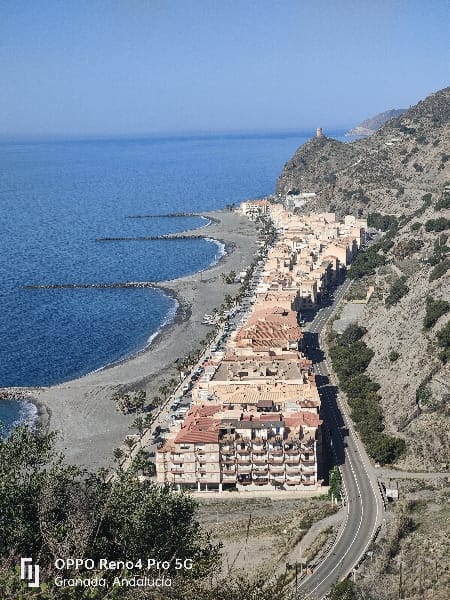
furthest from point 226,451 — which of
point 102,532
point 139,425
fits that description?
point 102,532

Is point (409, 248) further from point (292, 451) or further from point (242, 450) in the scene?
point (242, 450)

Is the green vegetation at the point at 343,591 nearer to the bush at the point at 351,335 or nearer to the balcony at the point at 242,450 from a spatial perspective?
the balcony at the point at 242,450

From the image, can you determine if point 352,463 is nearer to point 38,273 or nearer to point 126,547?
point 126,547

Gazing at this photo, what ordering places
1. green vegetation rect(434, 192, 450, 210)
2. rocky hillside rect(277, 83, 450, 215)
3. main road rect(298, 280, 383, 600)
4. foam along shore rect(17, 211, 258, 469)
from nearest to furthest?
1. main road rect(298, 280, 383, 600)
2. foam along shore rect(17, 211, 258, 469)
3. green vegetation rect(434, 192, 450, 210)
4. rocky hillside rect(277, 83, 450, 215)

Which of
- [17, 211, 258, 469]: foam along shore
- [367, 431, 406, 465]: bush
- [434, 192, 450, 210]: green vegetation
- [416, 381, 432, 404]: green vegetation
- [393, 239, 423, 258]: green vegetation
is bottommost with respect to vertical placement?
[17, 211, 258, 469]: foam along shore

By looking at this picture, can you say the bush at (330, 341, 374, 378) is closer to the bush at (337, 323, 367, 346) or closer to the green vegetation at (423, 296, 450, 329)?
the bush at (337, 323, 367, 346)

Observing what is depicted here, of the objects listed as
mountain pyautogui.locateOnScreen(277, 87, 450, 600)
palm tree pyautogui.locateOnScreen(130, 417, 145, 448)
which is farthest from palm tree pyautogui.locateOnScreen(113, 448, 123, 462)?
mountain pyautogui.locateOnScreen(277, 87, 450, 600)

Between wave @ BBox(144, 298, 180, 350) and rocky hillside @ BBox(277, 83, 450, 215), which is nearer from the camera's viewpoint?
wave @ BBox(144, 298, 180, 350)
